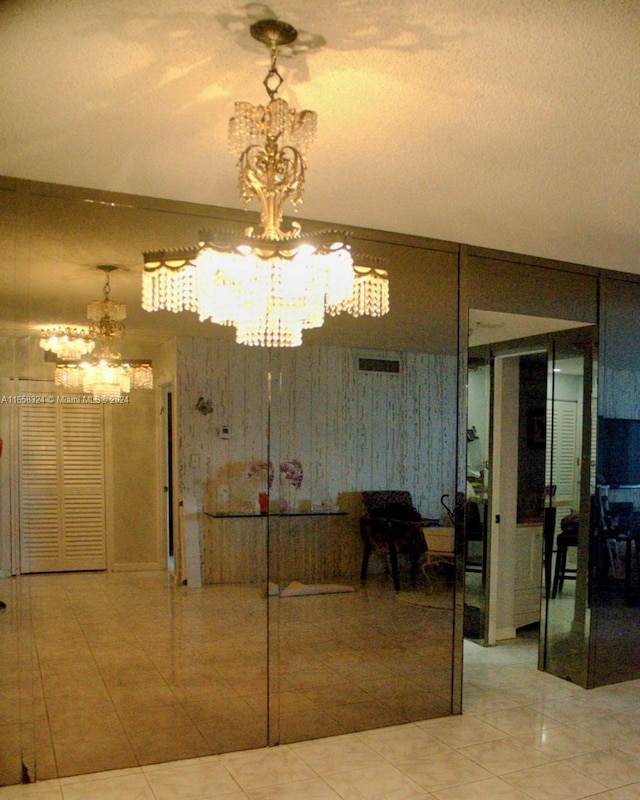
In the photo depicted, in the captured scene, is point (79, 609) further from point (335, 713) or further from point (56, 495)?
point (335, 713)

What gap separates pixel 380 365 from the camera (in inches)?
148

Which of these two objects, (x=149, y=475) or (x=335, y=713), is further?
(x=335, y=713)

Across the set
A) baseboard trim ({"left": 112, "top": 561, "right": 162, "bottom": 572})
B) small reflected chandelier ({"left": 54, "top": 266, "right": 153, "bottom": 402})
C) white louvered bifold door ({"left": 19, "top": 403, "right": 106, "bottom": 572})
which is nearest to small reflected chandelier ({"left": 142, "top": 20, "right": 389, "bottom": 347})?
small reflected chandelier ({"left": 54, "top": 266, "right": 153, "bottom": 402})

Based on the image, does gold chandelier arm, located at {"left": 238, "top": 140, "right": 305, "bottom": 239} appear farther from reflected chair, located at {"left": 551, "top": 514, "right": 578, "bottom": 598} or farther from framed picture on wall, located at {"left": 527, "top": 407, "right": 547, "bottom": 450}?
framed picture on wall, located at {"left": 527, "top": 407, "right": 547, "bottom": 450}

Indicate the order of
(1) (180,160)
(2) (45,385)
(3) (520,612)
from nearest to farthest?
(1) (180,160) < (2) (45,385) < (3) (520,612)

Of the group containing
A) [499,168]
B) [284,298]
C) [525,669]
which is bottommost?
[525,669]

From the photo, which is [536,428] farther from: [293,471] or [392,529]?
[293,471]

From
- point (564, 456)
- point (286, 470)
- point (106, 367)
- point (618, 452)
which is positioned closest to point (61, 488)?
point (106, 367)

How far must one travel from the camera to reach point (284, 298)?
78.7 inches

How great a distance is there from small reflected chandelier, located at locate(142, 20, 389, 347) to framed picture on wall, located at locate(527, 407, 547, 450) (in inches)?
136

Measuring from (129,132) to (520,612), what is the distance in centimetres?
453

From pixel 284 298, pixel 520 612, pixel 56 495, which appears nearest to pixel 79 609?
pixel 56 495

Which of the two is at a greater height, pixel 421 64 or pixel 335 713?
pixel 421 64

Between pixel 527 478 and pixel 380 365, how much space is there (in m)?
2.24
